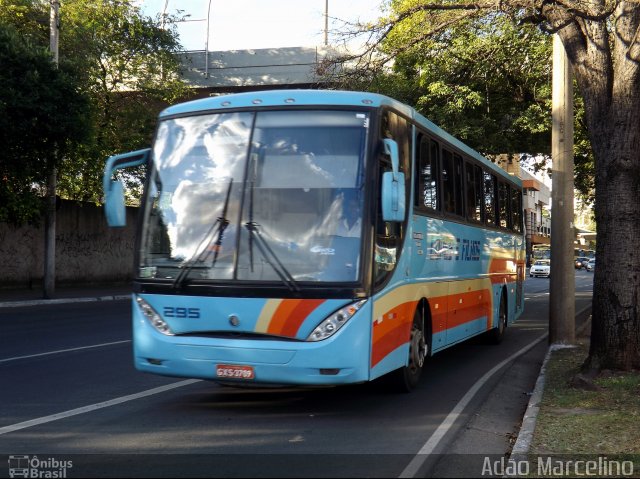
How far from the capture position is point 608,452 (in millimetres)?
6359

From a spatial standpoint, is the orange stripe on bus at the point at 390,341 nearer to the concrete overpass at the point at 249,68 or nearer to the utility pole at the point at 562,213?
the utility pole at the point at 562,213

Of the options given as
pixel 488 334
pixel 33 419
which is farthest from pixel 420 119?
pixel 488 334

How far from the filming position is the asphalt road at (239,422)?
19.7 feet

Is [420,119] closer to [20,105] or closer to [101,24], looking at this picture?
[20,105]

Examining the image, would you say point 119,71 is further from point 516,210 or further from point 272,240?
point 272,240

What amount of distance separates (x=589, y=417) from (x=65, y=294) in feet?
74.2

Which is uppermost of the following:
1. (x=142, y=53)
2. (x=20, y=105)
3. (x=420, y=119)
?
(x=142, y=53)

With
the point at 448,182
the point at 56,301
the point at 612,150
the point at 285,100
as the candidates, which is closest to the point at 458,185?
the point at 448,182

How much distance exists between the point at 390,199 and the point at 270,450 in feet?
8.04

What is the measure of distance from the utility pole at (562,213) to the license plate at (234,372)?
781 cm

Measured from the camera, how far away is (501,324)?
1523 cm

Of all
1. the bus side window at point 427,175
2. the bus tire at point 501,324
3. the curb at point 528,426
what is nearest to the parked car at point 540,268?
the bus tire at point 501,324

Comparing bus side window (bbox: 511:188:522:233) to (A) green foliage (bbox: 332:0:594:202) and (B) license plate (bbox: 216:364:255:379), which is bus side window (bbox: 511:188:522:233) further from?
(B) license plate (bbox: 216:364:255:379)

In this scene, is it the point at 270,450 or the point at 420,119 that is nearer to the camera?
the point at 270,450
